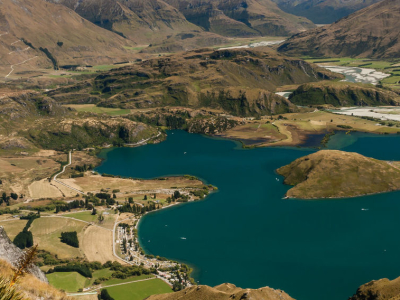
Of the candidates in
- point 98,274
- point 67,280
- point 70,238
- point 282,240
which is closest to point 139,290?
point 98,274

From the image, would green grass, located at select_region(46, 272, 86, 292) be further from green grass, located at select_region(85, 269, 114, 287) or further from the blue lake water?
the blue lake water

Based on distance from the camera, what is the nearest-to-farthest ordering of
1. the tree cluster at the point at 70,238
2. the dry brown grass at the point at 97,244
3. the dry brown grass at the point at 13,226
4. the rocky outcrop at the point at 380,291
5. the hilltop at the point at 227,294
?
1. the rocky outcrop at the point at 380,291
2. the hilltop at the point at 227,294
3. the dry brown grass at the point at 97,244
4. the tree cluster at the point at 70,238
5. the dry brown grass at the point at 13,226

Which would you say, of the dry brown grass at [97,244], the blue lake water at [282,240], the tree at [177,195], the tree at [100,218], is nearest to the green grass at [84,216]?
the tree at [100,218]

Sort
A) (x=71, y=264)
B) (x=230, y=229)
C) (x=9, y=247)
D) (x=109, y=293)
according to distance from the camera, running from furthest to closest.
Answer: (x=230, y=229) → (x=71, y=264) → (x=109, y=293) → (x=9, y=247)

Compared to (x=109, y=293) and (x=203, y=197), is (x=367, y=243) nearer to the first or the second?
(x=203, y=197)

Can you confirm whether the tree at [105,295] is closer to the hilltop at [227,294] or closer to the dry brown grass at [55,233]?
the hilltop at [227,294]

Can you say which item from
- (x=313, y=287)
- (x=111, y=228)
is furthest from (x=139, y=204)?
(x=313, y=287)
